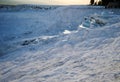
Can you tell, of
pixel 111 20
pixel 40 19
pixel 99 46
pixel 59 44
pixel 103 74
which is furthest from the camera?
pixel 40 19

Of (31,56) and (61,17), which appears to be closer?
(31,56)

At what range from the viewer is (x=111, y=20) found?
11781mm

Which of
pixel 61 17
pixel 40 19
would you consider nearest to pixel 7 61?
pixel 61 17

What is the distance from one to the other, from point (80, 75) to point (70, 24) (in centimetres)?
1196

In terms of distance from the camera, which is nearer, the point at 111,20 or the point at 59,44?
the point at 59,44

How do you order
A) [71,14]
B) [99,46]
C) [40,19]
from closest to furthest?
1. [99,46]
2. [71,14]
3. [40,19]

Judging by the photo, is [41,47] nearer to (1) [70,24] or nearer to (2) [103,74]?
(2) [103,74]

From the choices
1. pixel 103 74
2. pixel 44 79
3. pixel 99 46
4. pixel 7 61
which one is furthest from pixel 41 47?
pixel 103 74

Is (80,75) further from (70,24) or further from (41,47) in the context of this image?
(70,24)

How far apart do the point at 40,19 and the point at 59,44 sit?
1415 centimetres

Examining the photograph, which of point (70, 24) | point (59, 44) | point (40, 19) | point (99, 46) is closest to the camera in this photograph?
point (99, 46)

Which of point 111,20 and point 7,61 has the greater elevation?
point 111,20

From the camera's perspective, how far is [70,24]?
17219mm

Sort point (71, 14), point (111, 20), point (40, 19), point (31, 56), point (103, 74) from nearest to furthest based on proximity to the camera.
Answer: point (103, 74) → point (31, 56) → point (111, 20) → point (71, 14) → point (40, 19)
